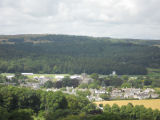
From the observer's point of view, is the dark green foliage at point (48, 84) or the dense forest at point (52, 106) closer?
the dense forest at point (52, 106)

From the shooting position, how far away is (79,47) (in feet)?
536

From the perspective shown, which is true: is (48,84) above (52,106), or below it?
below

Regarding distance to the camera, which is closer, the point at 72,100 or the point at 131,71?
the point at 72,100

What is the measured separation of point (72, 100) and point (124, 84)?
3495 cm

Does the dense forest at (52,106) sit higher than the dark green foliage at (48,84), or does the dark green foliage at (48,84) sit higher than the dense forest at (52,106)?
the dense forest at (52,106)

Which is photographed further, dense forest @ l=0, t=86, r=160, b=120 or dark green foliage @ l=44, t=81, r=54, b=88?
dark green foliage @ l=44, t=81, r=54, b=88

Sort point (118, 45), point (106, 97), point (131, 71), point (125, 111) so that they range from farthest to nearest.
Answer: point (118, 45) → point (131, 71) → point (106, 97) → point (125, 111)

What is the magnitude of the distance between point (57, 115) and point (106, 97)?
2433 centimetres

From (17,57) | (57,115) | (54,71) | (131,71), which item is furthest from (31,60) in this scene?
(57,115)

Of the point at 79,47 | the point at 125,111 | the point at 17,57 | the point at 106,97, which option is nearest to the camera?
the point at 125,111

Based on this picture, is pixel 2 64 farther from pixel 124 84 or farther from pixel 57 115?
pixel 57 115

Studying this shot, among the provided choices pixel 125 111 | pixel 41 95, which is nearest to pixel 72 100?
pixel 41 95

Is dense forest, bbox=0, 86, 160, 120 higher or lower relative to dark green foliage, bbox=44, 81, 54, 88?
→ higher

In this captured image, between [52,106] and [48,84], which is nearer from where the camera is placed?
[52,106]
